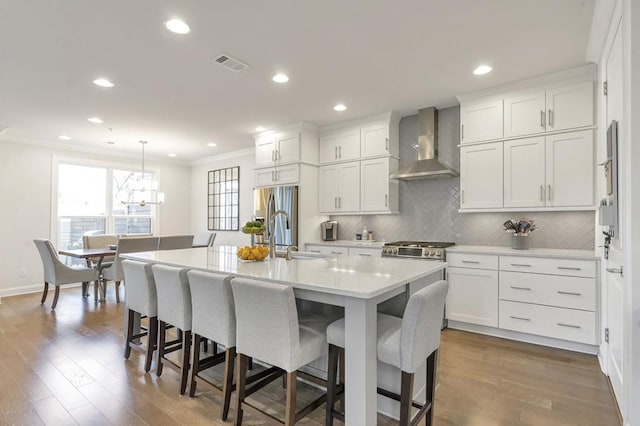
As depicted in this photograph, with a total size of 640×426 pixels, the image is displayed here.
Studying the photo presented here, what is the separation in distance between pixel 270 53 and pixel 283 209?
2.57 metres

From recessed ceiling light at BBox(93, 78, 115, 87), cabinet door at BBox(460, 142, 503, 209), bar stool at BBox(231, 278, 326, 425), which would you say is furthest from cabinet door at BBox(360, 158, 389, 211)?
recessed ceiling light at BBox(93, 78, 115, 87)

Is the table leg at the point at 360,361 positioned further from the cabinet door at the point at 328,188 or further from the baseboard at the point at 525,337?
the cabinet door at the point at 328,188

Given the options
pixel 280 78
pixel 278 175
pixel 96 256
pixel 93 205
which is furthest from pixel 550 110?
pixel 93 205

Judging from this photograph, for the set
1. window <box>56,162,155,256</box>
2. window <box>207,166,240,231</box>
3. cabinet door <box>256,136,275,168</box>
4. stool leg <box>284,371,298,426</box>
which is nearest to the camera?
stool leg <box>284,371,298,426</box>

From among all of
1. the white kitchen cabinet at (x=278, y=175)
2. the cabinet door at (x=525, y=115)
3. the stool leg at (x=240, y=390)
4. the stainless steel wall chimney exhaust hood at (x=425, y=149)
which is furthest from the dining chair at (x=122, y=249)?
the cabinet door at (x=525, y=115)

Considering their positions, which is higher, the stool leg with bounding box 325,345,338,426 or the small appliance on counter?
the small appliance on counter

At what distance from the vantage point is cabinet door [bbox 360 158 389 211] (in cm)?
445

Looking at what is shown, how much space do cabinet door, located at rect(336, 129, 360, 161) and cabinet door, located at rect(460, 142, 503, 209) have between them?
145 cm

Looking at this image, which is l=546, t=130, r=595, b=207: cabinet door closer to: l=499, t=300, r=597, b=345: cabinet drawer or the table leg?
l=499, t=300, r=597, b=345: cabinet drawer

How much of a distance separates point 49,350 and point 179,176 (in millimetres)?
5263

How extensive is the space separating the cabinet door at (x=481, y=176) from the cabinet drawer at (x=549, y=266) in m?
0.63

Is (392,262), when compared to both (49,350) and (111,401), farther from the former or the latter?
(49,350)

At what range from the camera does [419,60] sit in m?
2.96

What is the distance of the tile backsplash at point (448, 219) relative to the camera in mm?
3500
